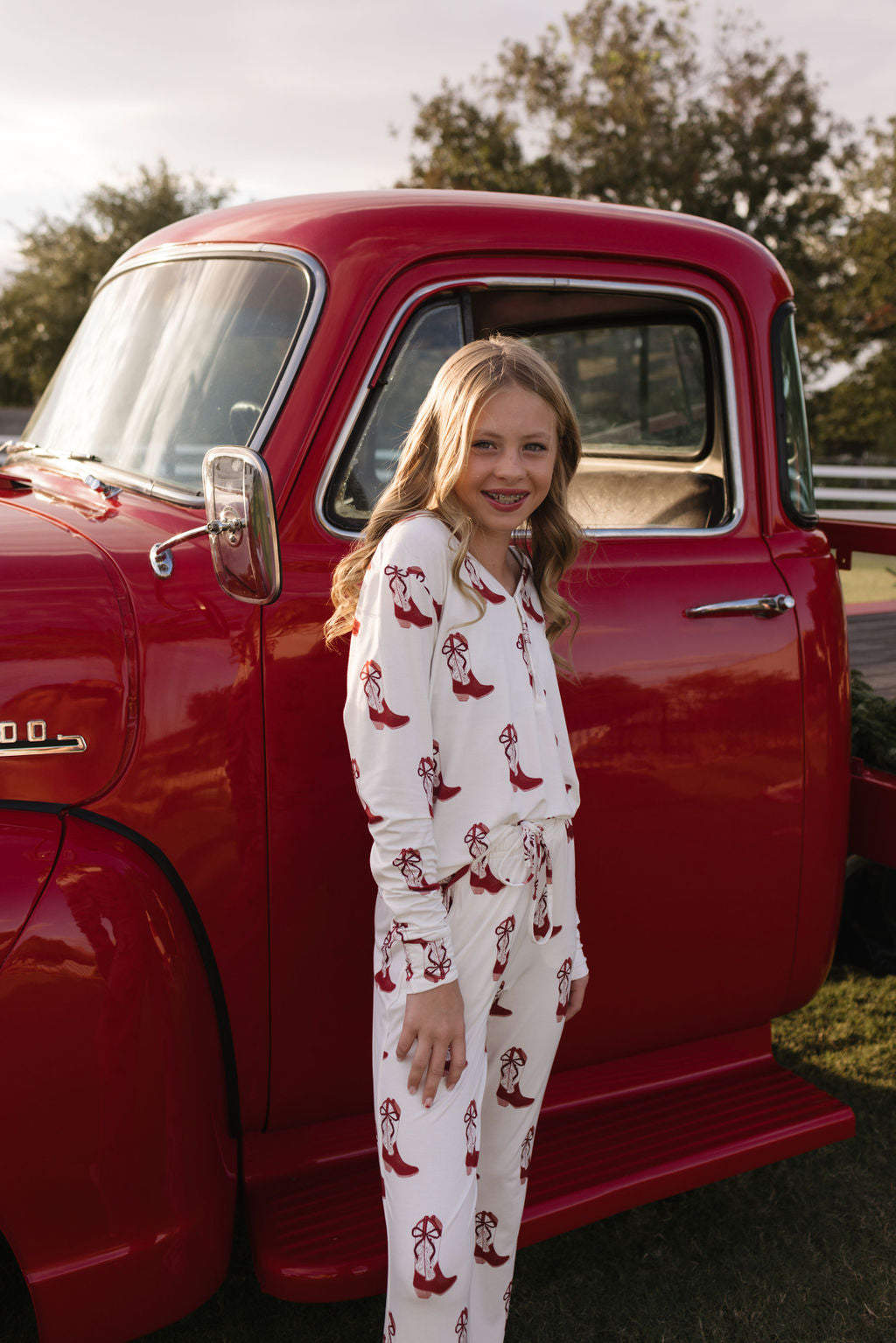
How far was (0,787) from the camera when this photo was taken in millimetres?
1629

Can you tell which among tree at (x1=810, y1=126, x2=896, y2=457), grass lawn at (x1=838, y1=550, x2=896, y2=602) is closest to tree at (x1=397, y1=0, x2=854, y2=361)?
tree at (x1=810, y1=126, x2=896, y2=457)

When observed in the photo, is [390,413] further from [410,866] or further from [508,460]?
[410,866]

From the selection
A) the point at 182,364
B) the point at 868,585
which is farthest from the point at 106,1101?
the point at 868,585

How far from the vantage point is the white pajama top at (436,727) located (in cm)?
157

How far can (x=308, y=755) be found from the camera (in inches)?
74.2

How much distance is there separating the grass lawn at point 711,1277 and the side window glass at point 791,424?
1.57 m

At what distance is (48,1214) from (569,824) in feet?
3.08

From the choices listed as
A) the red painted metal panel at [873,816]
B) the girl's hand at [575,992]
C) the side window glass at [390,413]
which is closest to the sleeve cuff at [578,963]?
the girl's hand at [575,992]

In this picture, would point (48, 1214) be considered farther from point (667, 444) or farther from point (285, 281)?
point (667, 444)

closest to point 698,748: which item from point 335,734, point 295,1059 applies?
point 335,734

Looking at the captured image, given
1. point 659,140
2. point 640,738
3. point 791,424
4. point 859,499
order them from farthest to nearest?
point 659,140 → point 859,499 → point 791,424 → point 640,738

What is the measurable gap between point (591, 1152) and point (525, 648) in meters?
1.09

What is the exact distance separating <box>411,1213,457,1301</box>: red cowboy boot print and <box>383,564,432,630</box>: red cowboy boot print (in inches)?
33.0

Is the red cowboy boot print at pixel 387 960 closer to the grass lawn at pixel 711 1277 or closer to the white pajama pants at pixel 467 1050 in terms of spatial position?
the white pajama pants at pixel 467 1050
